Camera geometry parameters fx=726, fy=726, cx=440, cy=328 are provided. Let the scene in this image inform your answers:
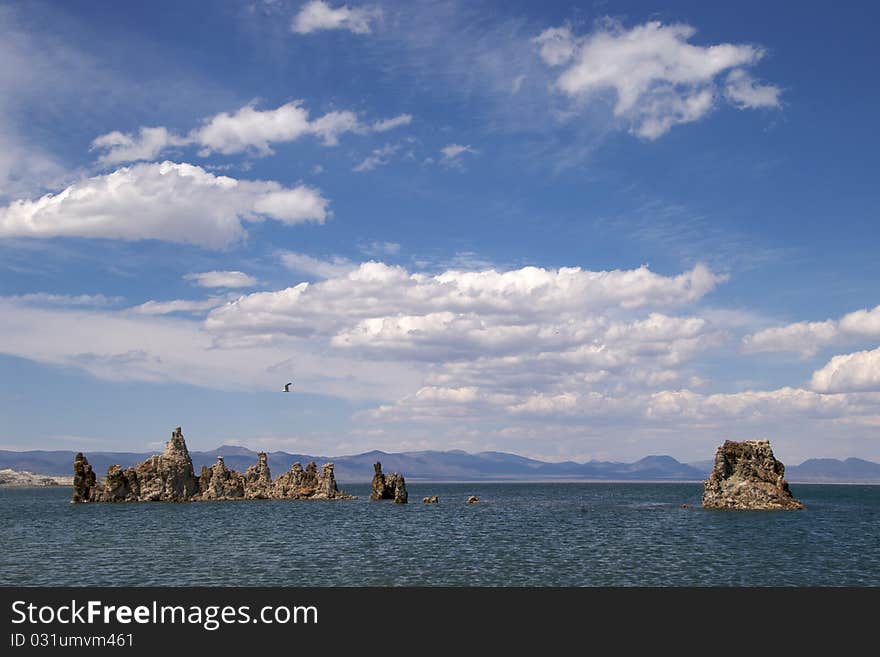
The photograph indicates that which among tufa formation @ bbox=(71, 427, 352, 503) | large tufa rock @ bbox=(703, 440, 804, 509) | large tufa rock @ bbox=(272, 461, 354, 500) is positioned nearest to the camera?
large tufa rock @ bbox=(703, 440, 804, 509)

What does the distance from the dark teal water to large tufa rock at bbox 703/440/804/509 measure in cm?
1454

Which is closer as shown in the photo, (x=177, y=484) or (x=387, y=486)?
(x=177, y=484)

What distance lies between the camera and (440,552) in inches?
2498

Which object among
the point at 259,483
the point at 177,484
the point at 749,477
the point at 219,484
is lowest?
the point at 259,483

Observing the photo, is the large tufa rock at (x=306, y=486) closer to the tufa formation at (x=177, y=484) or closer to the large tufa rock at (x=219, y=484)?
the tufa formation at (x=177, y=484)

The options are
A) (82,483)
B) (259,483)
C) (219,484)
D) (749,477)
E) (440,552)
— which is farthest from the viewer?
(259,483)

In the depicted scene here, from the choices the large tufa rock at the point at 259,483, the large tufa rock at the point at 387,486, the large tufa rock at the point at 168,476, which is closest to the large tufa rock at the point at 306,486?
the large tufa rock at the point at 259,483

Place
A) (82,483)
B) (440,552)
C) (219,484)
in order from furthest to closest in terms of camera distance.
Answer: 1. (219,484)
2. (82,483)
3. (440,552)

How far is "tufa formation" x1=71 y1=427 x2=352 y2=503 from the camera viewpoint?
515 ft

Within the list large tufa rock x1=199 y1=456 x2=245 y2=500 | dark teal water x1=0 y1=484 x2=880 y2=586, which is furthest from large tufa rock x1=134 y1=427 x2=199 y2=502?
dark teal water x1=0 y1=484 x2=880 y2=586

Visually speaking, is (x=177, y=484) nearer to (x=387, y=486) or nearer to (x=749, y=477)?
(x=387, y=486)

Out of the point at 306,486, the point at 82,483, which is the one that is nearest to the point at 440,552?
the point at 82,483

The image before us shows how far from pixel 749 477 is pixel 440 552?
76.8 m

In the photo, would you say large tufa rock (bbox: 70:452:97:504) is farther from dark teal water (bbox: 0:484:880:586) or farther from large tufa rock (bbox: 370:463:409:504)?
large tufa rock (bbox: 370:463:409:504)
